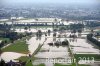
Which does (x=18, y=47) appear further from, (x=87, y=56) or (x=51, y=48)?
(x=87, y=56)

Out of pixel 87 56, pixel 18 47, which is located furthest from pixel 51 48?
pixel 87 56

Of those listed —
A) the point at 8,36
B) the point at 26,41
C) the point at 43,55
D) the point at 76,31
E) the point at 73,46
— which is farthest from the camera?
the point at 76,31

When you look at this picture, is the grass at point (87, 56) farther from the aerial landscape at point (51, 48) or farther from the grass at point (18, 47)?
the grass at point (18, 47)

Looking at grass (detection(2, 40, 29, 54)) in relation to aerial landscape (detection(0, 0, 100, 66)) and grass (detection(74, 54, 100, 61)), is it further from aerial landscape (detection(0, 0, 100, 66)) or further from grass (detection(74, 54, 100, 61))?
grass (detection(74, 54, 100, 61))

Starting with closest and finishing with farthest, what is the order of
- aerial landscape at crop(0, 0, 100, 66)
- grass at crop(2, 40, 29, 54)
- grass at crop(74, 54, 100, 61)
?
1. aerial landscape at crop(0, 0, 100, 66)
2. grass at crop(74, 54, 100, 61)
3. grass at crop(2, 40, 29, 54)

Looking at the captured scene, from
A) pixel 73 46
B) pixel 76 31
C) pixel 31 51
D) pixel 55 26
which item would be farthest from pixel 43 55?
pixel 55 26

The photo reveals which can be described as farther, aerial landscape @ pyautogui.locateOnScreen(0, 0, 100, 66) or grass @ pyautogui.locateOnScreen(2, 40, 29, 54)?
grass @ pyautogui.locateOnScreen(2, 40, 29, 54)

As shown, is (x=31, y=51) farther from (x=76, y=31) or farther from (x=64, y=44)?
(x=76, y=31)

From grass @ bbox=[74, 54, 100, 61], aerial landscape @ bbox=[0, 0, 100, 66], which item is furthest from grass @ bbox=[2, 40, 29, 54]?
grass @ bbox=[74, 54, 100, 61]
